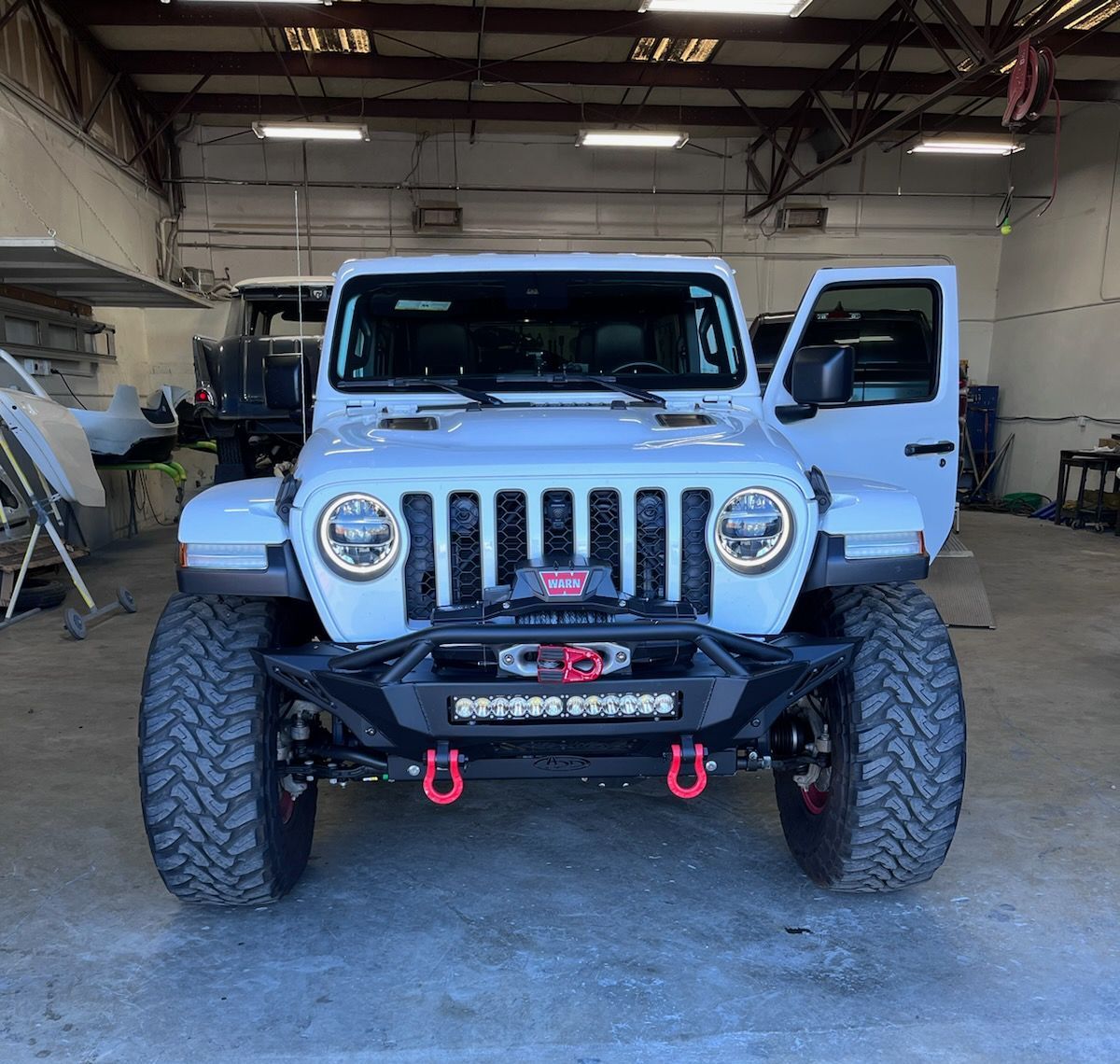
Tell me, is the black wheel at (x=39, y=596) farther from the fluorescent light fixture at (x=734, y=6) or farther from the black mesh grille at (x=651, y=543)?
the fluorescent light fixture at (x=734, y=6)

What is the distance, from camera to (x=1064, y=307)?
41.2 ft

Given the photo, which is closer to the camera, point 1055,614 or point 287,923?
point 287,923

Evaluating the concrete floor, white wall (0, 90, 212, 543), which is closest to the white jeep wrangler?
the concrete floor

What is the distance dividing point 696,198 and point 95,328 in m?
8.53

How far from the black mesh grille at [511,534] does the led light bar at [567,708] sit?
1.01 feet

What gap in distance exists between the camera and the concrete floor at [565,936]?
203cm

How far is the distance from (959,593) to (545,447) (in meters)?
4.81

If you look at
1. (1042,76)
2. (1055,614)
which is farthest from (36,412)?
(1042,76)

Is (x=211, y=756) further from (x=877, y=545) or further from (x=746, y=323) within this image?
(x=746, y=323)

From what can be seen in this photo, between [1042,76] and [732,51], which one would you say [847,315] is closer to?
[1042,76]

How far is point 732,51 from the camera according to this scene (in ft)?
34.7

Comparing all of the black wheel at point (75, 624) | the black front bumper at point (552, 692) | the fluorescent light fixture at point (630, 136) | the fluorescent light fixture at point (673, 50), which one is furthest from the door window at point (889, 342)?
the fluorescent light fixture at point (673, 50)

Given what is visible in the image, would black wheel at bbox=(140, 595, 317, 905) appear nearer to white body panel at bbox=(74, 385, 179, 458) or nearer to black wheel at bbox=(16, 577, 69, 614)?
black wheel at bbox=(16, 577, 69, 614)

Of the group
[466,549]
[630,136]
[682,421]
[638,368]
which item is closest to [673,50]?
[630,136]
